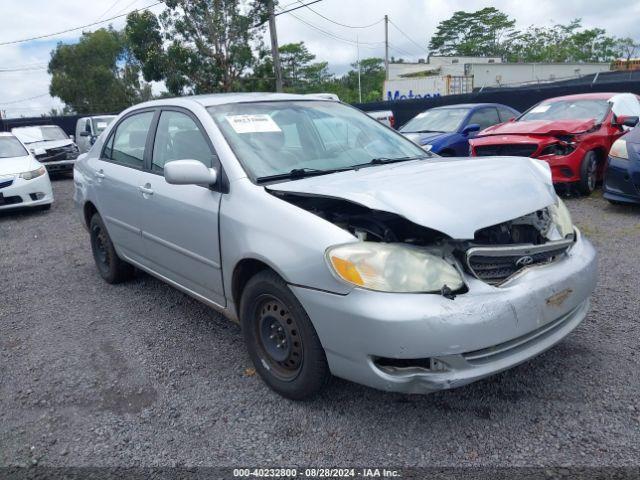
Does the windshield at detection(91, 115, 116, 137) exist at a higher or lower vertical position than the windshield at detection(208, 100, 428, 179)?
higher

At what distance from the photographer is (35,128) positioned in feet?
49.5

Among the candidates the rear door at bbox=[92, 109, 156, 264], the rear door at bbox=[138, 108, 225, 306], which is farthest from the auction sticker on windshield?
the rear door at bbox=[92, 109, 156, 264]

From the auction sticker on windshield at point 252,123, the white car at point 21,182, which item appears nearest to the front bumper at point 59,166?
the white car at point 21,182

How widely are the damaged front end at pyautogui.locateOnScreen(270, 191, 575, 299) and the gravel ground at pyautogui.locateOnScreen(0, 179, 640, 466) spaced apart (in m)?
0.69

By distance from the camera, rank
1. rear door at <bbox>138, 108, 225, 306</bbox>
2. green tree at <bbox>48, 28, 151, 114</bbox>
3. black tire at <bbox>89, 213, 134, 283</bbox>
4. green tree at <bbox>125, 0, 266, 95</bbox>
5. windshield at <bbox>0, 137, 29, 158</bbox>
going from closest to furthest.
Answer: rear door at <bbox>138, 108, 225, 306</bbox> → black tire at <bbox>89, 213, 134, 283</bbox> → windshield at <bbox>0, 137, 29, 158</bbox> → green tree at <bbox>125, 0, 266, 95</bbox> → green tree at <bbox>48, 28, 151, 114</bbox>

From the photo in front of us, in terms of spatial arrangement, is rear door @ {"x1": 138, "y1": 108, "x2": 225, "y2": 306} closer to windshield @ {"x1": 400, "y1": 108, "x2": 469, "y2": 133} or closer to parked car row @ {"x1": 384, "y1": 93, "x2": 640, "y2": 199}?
parked car row @ {"x1": 384, "y1": 93, "x2": 640, "y2": 199}

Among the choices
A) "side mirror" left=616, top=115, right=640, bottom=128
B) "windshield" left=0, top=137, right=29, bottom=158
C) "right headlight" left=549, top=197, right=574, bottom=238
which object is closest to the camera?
"right headlight" left=549, top=197, right=574, bottom=238

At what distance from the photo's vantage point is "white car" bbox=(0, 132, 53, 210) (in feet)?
27.4

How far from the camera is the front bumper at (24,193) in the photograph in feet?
27.3

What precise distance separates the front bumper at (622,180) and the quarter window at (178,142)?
507 centimetres

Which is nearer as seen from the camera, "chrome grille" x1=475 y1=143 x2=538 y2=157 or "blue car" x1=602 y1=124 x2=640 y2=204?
"blue car" x1=602 y1=124 x2=640 y2=204

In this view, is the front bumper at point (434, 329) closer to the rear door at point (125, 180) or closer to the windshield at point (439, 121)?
the rear door at point (125, 180)

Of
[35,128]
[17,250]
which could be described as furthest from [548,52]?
[17,250]

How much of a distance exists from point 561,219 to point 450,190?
816 millimetres
